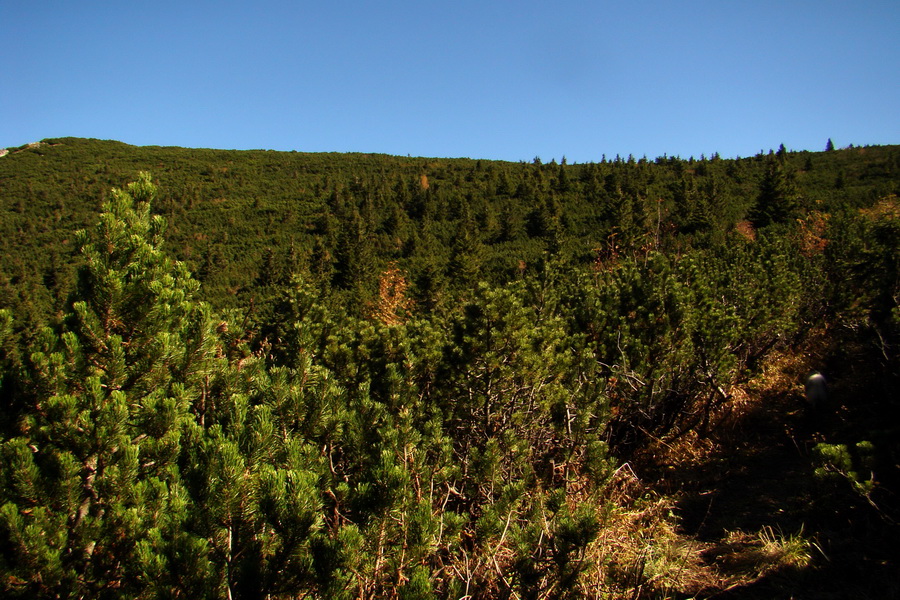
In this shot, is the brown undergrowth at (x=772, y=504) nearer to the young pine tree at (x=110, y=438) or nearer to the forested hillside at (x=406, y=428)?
the forested hillside at (x=406, y=428)

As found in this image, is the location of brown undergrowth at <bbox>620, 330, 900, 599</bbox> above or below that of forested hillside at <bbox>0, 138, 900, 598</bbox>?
below

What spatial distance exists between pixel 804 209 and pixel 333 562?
42.5 m

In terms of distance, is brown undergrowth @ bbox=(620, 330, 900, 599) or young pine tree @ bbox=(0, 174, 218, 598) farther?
brown undergrowth @ bbox=(620, 330, 900, 599)

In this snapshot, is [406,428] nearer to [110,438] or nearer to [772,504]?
[110,438]

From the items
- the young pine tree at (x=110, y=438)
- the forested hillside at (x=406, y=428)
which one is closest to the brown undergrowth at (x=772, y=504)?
the forested hillside at (x=406, y=428)

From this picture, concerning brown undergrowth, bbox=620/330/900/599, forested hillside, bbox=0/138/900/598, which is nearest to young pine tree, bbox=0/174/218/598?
forested hillside, bbox=0/138/900/598

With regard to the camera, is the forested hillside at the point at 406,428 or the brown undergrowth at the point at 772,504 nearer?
the forested hillside at the point at 406,428

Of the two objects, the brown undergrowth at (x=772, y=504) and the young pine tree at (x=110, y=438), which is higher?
the young pine tree at (x=110, y=438)

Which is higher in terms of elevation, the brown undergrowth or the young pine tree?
the young pine tree

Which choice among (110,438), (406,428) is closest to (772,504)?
(406,428)

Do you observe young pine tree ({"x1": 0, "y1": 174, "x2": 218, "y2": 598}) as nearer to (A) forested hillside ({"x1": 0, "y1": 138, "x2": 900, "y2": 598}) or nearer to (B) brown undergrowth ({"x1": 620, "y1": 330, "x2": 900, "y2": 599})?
(A) forested hillside ({"x1": 0, "y1": 138, "x2": 900, "y2": 598})

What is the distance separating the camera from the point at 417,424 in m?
3.77

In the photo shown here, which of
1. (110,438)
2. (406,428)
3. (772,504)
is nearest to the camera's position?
(110,438)

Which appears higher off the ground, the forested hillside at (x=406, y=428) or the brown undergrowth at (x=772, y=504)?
the forested hillside at (x=406, y=428)
